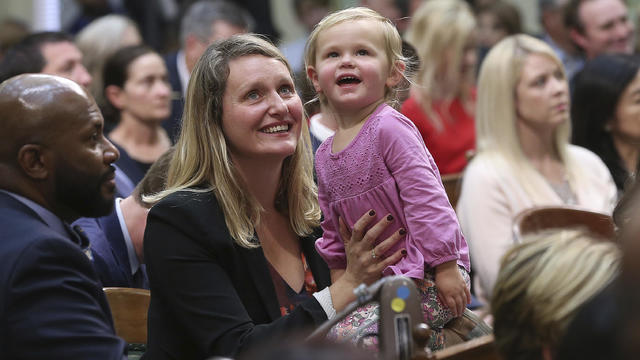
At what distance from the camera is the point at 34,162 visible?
7.09 feet

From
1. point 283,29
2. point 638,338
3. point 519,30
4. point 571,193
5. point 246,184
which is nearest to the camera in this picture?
point 638,338

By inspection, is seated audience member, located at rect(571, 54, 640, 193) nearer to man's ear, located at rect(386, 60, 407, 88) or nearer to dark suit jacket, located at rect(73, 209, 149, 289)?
man's ear, located at rect(386, 60, 407, 88)

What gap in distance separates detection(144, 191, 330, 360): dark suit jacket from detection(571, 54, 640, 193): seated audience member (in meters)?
2.56

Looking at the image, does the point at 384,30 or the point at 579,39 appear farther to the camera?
the point at 579,39

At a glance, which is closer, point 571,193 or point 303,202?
point 303,202

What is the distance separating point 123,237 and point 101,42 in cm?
310

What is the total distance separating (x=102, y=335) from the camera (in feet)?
6.59

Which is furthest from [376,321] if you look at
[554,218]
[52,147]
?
[554,218]

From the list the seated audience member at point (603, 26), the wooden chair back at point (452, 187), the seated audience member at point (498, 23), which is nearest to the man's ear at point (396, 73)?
the wooden chair back at point (452, 187)

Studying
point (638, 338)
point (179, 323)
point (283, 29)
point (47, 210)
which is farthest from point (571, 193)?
point (283, 29)

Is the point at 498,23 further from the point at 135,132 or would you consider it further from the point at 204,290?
the point at 204,290

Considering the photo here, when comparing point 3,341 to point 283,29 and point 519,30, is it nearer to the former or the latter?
point 519,30

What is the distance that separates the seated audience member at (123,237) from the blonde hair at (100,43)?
2350 mm

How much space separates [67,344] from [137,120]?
323 cm
